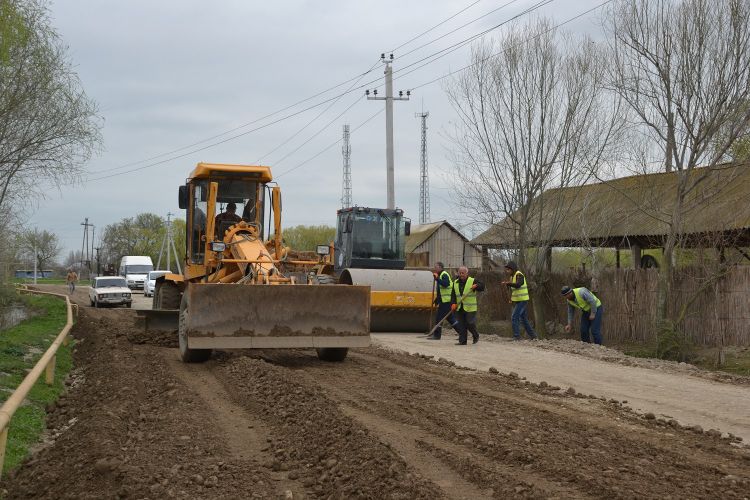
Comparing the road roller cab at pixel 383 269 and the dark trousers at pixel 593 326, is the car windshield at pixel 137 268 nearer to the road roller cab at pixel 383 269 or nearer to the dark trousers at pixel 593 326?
the road roller cab at pixel 383 269

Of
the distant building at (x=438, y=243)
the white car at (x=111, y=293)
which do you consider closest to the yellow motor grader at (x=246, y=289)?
the white car at (x=111, y=293)

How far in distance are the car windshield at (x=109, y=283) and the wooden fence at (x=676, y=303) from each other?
2434 cm

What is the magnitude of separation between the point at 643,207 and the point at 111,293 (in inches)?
1116

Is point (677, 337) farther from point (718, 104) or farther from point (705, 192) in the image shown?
point (718, 104)

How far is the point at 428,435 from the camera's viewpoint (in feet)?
24.7

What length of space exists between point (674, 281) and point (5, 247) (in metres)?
28.5

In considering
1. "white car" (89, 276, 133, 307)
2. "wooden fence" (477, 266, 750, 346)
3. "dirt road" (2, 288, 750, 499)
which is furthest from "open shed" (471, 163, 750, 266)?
"white car" (89, 276, 133, 307)

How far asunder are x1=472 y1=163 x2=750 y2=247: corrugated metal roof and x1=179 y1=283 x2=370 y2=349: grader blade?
7.69 meters

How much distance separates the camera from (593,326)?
1820cm

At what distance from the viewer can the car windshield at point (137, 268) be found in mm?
55469

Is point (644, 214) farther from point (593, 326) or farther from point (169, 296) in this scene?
point (169, 296)

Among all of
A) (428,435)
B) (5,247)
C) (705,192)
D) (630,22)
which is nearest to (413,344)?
(705,192)

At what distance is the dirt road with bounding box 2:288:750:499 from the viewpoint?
19.2 ft

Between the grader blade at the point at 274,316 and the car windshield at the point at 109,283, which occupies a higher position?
the car windshield at the point at 109,283
